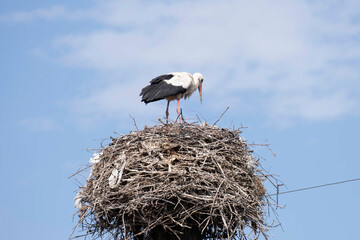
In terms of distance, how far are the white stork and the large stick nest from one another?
8.12 feet

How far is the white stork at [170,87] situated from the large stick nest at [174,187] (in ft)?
8.12

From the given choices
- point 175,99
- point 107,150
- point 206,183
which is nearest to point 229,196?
point 206,183

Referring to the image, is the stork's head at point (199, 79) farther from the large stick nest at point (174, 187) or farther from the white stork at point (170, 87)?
the large stick nest at point (174, 187)

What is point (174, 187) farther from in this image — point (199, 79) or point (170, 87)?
point (199, 79)

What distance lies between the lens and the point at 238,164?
381 inches

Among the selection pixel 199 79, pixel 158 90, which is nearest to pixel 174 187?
pixel 158 90

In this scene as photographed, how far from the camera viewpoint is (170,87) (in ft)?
41.0

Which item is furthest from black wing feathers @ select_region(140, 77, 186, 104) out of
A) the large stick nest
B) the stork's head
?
the large stick nest

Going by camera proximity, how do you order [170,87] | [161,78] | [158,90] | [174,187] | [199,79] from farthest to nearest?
[199,79] → [161,78] → [170,87] → [158,90] → [174,187]

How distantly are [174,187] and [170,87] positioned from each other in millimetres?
4126

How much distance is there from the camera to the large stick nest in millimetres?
8664

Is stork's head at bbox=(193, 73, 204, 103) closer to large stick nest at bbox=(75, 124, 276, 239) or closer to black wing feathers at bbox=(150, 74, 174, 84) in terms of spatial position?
black wing feathers at bbox=(150, 74, 174, 84)

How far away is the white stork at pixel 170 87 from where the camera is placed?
12.3m

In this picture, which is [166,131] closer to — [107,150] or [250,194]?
[107,150]
